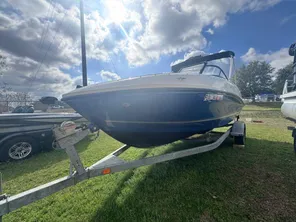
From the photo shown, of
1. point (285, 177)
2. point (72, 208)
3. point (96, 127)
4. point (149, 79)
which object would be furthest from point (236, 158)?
point (72, 208)

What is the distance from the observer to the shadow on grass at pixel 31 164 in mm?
3131

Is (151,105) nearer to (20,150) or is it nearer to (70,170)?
(70,170)

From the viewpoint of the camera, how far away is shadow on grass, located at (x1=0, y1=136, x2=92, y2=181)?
3131 mm

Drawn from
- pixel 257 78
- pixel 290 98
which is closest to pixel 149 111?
pixel 290 98

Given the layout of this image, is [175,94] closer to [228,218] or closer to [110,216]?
[228,218]

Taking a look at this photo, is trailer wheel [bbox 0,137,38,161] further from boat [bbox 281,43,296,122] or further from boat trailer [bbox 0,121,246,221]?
boat [bbox 281,43,296,122]

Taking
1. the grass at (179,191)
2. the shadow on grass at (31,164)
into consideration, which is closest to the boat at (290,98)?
the grass at (179,191)

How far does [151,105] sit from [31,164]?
10.6ft

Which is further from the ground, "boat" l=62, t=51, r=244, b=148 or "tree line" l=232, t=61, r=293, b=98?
"tree line" l=232, t=61, r=293, b=98

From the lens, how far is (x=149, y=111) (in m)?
2.17

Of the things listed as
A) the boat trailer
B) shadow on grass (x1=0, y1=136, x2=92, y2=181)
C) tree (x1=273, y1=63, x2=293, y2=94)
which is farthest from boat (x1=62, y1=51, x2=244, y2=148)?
tree (x1=273, y1=63, x2=293, y2=94)

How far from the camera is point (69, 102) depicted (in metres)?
2.39

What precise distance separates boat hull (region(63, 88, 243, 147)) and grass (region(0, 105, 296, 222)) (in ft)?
2.30

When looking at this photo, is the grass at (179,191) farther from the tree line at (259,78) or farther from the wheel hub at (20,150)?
the tree line at (259,78)
